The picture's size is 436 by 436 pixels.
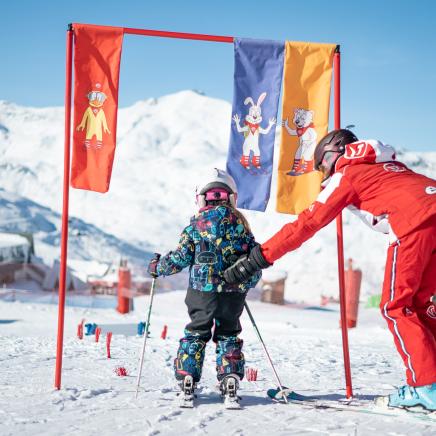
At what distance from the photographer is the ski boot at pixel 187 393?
3.60m

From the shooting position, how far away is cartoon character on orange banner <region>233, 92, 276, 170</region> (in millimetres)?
4996

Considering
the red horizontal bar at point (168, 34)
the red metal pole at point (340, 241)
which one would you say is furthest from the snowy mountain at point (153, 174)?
the red horizontal bar at point (168, 34)

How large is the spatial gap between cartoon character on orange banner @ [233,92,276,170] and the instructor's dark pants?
1.60 metres

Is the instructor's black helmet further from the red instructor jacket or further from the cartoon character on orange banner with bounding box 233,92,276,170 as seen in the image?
the cartoon character on orange banner with bounding box 233,92,276,170

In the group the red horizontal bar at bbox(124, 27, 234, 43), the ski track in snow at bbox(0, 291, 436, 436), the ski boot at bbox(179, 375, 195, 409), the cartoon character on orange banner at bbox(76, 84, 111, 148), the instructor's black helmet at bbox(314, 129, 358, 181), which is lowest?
the ski track in snow at bbox(0, 291, 436, 436)

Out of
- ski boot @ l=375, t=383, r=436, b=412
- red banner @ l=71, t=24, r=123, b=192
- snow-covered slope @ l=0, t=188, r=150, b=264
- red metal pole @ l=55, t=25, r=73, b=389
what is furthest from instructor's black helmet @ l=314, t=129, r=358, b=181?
snow-covered slope @ l=0, t=188, r=150, b=264

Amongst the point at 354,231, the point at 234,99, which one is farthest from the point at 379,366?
the point at 354,231

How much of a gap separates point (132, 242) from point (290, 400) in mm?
66301

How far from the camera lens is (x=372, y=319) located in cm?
1602

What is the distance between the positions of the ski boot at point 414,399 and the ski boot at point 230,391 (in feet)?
3.13

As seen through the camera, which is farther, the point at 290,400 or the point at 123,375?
the point at 123,375

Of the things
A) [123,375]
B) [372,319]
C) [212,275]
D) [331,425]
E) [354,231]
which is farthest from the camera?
[354,231]

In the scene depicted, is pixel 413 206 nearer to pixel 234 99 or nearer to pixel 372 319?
pixel 234 99

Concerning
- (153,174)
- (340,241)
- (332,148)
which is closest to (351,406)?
(340,241)
